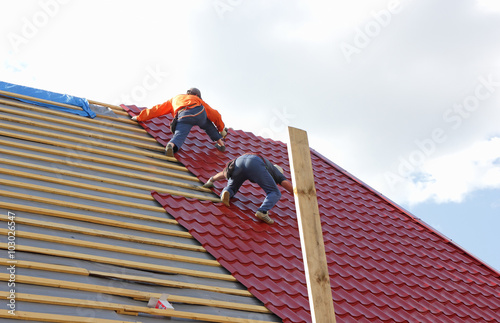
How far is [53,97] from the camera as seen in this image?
24.6 ft

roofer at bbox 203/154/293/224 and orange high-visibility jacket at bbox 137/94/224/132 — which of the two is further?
orange high-visibility jacket at bbox 137/94/224/132

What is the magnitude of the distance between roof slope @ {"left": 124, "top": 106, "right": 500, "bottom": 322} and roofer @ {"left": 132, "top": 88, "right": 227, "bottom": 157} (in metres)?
0.19

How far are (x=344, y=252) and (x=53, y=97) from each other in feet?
14.8

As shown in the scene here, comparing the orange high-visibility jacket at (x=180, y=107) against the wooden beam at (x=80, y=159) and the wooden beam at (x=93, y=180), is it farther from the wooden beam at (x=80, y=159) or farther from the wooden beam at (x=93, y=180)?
the wooden beam at (x=93, y=180)

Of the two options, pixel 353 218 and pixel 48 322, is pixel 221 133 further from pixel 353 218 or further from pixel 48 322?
pixel 48 322

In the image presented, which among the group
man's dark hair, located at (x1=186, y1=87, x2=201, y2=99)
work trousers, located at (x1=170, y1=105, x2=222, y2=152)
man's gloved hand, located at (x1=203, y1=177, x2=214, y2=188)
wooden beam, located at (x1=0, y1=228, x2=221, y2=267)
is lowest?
wooden beam, located at (x1=0, y1=228, x2=221, y2=267)

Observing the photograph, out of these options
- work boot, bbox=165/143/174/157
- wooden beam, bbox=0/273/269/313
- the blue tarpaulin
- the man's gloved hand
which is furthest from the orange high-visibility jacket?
wooden beam, bbox=0/273/269/313

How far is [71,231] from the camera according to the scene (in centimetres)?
477

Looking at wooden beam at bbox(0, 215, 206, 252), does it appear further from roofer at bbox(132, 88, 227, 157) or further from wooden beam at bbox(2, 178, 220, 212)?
roofer at bbox(132, 88, 227, 157)

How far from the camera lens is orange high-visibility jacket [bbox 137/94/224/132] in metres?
7.39

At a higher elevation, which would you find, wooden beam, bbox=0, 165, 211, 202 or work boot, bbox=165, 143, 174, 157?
work boot, bbox=165, 143, 174, 157

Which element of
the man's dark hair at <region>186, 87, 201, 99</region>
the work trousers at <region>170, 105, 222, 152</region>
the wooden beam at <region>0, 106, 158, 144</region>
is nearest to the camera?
the wooden beam at <region>0, 106, 158, 144</region>

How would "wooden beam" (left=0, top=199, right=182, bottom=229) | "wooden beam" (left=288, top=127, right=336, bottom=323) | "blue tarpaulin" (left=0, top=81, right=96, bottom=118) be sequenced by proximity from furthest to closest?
"blue tarpaulin" (left=0, top=81, right=96, bottom=118) → "wooden beam" (left=0, top=199, right=182, bottom=229) → "wooden beam" (left=288, top=127, right=336, bottom=323)

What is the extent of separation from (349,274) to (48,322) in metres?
3.51
